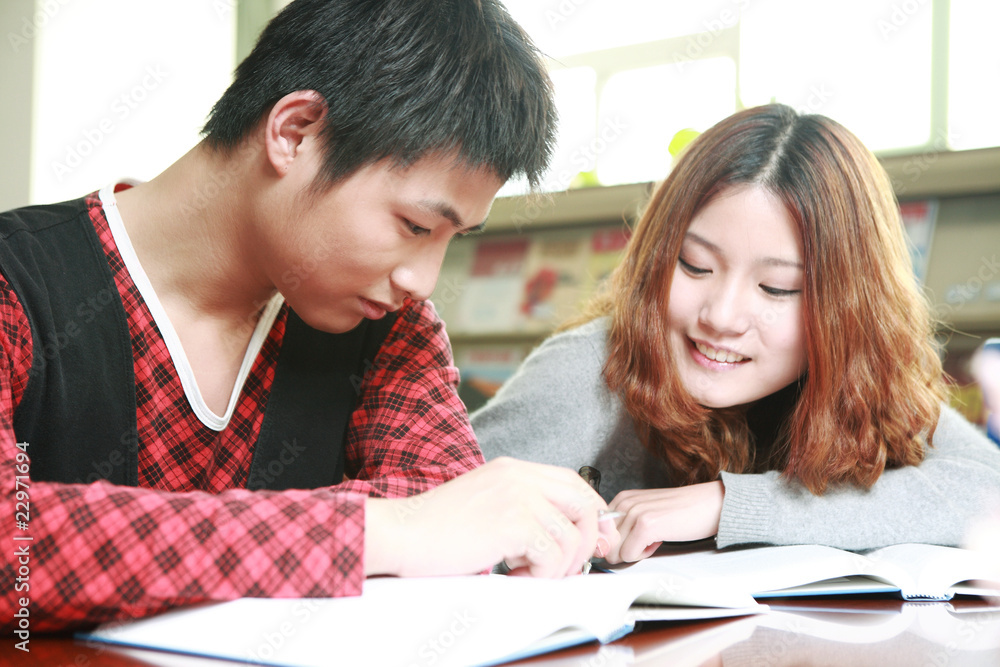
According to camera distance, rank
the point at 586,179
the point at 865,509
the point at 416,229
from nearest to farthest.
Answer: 1. the point at 416,229
2. the point at 865,509
3. the point at 586,179

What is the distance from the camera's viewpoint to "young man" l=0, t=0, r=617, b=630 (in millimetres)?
675

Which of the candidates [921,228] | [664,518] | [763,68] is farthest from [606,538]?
[763,68]

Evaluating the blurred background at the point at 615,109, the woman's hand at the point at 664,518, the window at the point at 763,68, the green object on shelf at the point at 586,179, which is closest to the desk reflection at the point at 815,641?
the woman's hand at the point at 664,518

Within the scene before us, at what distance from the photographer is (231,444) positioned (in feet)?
3.01

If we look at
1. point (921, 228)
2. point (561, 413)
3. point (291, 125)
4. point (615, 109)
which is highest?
point (615, 109)

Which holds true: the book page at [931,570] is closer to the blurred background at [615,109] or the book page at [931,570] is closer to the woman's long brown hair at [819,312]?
the woman's long brown hair at [819,312]

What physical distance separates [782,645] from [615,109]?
2.38 meters

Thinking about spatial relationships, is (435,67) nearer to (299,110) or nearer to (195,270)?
(299,110)

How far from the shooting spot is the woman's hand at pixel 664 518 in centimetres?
90

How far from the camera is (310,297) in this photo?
89cm

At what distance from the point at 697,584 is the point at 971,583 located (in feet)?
1.31

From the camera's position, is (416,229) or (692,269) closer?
(416,229)

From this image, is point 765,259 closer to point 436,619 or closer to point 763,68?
point 436,619

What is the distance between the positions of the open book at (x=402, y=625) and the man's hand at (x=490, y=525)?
30 mm
